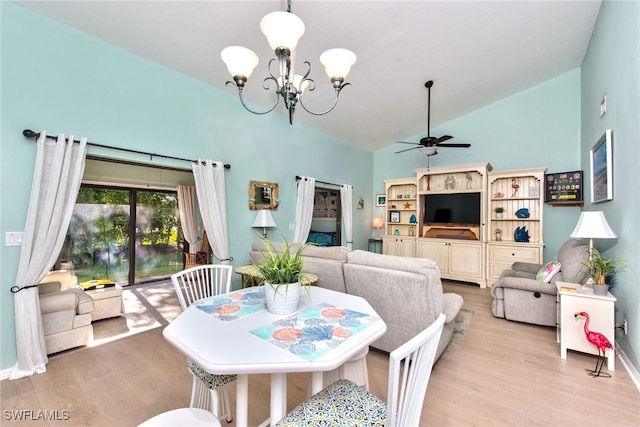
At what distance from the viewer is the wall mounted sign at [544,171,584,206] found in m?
4.31

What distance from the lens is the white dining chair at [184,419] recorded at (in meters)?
1.07

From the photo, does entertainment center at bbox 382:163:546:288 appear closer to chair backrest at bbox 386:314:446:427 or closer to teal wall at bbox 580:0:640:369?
teal wall at bbox 580:0:640:369

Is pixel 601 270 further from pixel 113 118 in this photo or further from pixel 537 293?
pixel 113 118

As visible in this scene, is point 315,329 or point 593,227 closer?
point 315,329

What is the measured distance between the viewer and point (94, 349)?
2.62 meters

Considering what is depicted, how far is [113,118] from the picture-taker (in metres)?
2.77

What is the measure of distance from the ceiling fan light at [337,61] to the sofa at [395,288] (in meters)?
1.42

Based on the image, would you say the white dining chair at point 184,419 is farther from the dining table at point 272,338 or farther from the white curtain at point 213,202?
the white curtain at point 213,202

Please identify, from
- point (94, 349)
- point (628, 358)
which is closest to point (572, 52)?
point (628, 358)

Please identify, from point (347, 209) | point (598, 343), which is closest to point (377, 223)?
point (347, 209)

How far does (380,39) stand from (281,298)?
300 centimetres

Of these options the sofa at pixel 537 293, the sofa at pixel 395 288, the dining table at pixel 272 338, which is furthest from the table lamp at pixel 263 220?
the sofa at pixel 537 293

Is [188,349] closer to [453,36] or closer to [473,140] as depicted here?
[453,36]

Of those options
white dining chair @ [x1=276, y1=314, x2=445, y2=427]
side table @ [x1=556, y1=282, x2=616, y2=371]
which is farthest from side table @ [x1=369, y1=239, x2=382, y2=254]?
white dining chair @ [x1=276, y1=314, x2=445, y2=427]
